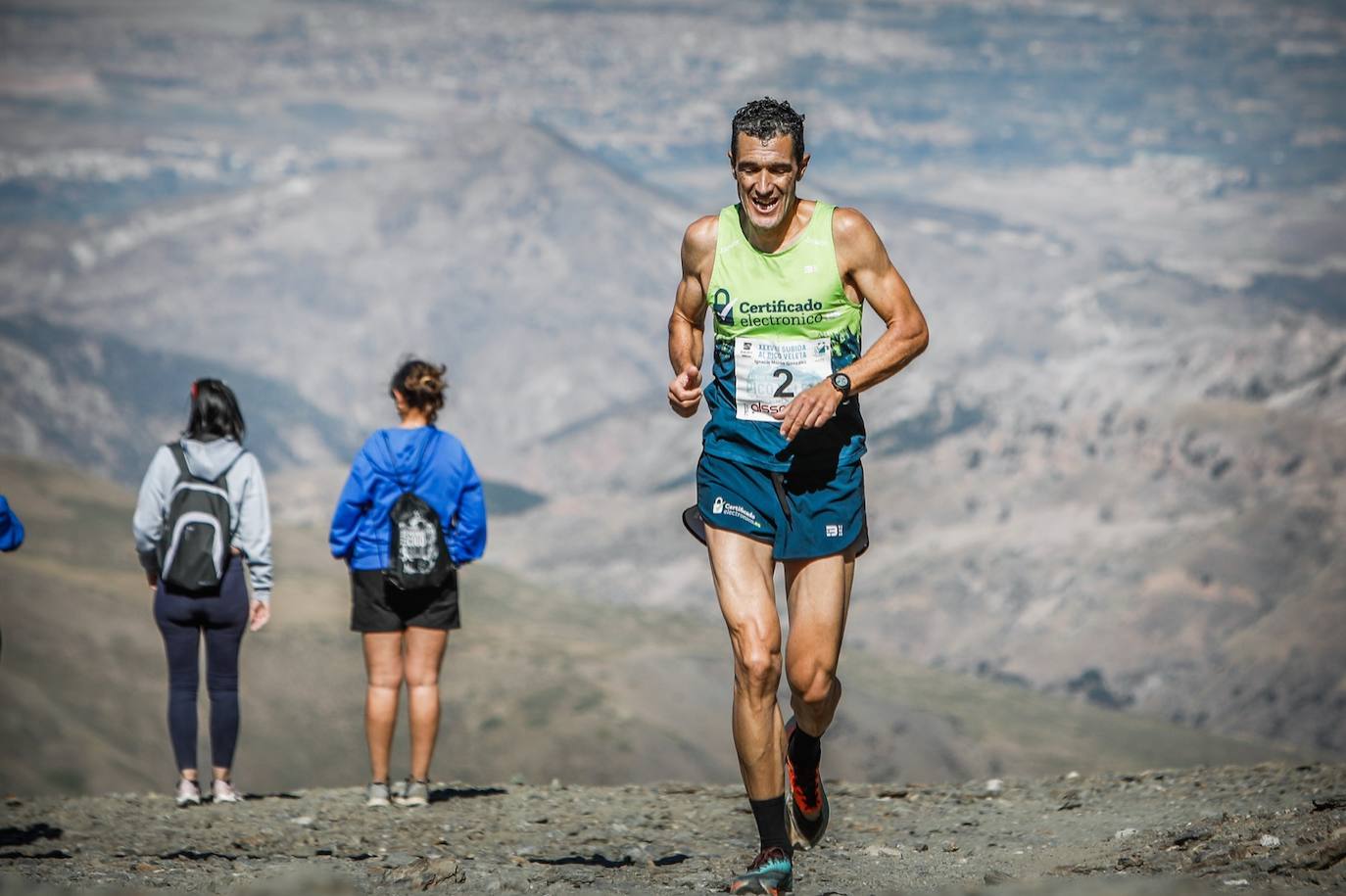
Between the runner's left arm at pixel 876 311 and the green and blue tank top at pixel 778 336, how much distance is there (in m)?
0.09

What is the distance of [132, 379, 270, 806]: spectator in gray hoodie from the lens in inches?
429

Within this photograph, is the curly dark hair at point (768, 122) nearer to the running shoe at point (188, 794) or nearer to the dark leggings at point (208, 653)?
the dark leggings at point (208, 653)

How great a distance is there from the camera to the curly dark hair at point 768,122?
806cm

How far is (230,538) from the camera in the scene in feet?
35.8

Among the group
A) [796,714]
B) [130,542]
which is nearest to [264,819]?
[796,714]

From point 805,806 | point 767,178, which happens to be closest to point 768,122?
point 767,178

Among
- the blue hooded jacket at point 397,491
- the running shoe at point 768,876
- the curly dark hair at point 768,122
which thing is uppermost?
the curly dark hair at point 768,122

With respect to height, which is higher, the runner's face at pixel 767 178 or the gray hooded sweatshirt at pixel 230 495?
the runner's face at pixel 767 178

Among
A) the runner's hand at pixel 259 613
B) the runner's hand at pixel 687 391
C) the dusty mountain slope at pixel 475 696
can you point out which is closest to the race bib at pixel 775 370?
the runner's hand at pixel 687 391

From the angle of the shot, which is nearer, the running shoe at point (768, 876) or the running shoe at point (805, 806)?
the running shoe at point (768, 876)

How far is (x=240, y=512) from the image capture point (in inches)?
434

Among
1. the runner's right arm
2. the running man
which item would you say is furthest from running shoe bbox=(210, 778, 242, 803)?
the runner's right arm

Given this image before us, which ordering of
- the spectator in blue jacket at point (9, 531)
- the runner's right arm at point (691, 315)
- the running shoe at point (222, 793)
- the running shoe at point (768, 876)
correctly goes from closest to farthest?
1. the running shoe at point (768, 876)
2. the runner's right arm at point (691, 315)
3. the spectator in blue jacket at point (9, 531)
4. the running shoe at point (222, 793)

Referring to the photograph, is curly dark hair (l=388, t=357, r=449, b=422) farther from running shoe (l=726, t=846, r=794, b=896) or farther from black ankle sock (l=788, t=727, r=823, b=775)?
running shoe (l=726, t=846, r=794, b=896)
